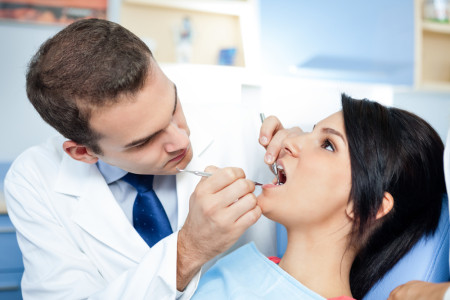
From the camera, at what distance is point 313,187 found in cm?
105

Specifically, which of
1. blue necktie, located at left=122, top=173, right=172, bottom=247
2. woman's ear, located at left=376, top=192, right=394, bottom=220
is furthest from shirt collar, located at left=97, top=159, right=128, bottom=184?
woman's ear, located at left=376, top=192, right=394, bottom=220

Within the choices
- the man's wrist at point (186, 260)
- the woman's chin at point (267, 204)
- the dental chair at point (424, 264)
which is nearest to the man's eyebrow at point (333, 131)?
the woman's chin at point (267, 204)

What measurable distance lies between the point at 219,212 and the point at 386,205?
0.46 metres

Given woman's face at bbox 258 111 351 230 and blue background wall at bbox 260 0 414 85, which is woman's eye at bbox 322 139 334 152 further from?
blue background wall at bbox 260 0 414 85

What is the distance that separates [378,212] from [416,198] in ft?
0.46

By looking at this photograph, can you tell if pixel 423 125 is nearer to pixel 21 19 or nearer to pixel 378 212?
pixel 378 212

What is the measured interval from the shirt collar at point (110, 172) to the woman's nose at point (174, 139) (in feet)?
A: 1.00

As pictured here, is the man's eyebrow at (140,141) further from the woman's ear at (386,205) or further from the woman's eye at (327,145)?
the woman's ear at (386,205)

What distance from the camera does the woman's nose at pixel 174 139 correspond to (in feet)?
3.88

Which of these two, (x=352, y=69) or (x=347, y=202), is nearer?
(x=347, y=202)

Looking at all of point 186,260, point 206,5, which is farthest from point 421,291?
point 206,5

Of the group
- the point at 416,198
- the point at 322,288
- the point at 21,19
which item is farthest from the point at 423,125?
the point at 21,19

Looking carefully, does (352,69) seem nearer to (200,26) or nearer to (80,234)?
(200,26)

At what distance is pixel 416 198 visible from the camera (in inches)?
44.3
